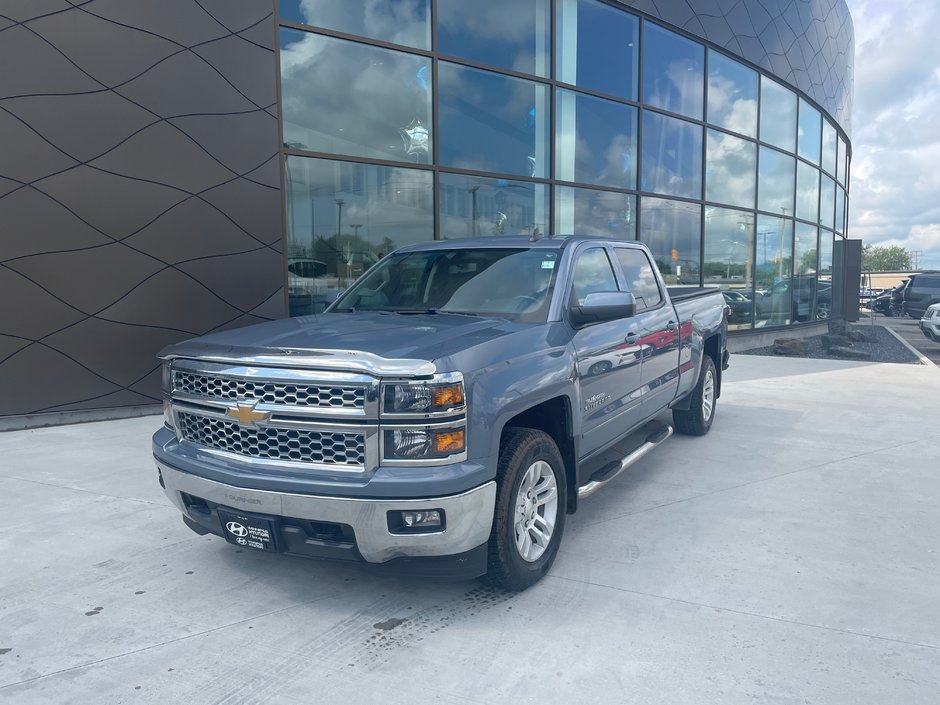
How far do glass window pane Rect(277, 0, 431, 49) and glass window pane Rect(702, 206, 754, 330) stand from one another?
8444 mm

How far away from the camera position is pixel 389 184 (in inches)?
402

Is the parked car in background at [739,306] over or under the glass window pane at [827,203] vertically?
under

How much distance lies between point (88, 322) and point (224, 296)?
152 centimetres

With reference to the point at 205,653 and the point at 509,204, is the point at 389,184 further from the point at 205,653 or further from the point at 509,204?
the point at 205,653

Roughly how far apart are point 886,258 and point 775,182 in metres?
153

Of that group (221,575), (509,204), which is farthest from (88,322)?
(509,204)

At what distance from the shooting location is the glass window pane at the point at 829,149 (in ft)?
71.6

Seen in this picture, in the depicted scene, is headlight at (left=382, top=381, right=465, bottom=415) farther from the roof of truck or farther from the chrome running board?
the roof of truck

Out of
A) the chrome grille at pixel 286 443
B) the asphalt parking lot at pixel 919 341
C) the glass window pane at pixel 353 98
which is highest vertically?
the glass window pane at pixel 353 98

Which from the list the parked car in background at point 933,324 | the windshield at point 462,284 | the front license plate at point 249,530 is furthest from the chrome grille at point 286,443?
the parked car in background at point 933,324

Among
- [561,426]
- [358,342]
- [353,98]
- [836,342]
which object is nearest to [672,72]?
[836,342]

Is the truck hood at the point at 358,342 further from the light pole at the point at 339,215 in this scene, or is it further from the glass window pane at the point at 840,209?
the glass window pane at the point at 840,209

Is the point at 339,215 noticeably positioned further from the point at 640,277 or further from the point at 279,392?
the point at 279,392

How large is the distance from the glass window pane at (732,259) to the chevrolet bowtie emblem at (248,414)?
561 inches
